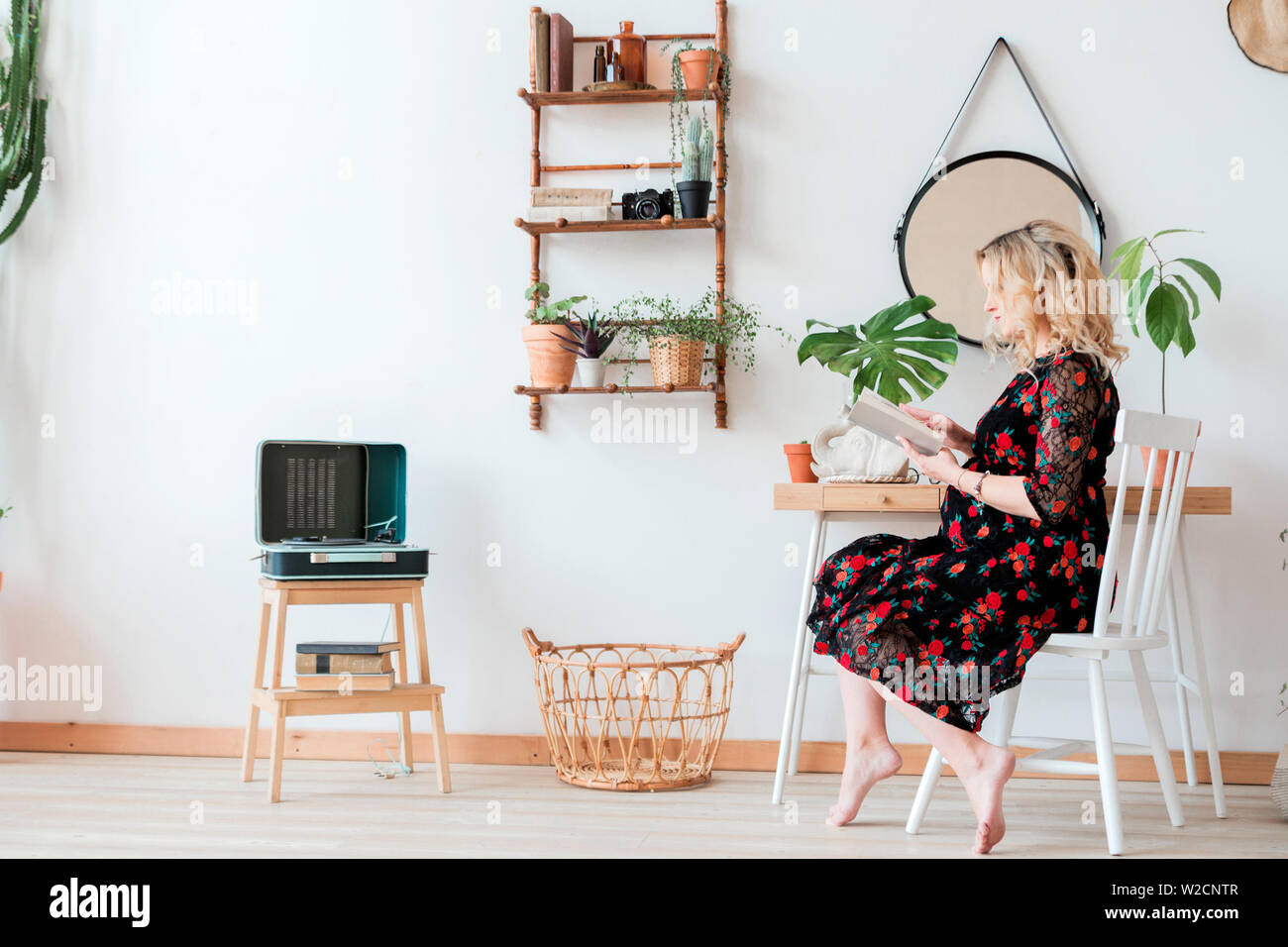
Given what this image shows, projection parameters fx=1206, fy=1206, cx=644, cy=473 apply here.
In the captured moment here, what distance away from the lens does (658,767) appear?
2.85 meters

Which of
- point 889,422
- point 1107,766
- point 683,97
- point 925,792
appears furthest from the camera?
point 683,97

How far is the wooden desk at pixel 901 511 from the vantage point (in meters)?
2.62

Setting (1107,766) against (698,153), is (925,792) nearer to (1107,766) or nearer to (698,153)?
(1107,766)

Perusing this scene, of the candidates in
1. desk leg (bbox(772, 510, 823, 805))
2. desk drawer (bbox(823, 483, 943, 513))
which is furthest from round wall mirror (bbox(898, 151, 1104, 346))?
desk leg (bbox(772, 510, 823, 805))

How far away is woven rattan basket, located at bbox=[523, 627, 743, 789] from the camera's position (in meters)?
2.80

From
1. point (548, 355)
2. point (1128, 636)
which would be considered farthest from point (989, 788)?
point (548, 355)

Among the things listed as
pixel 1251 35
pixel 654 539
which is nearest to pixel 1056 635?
pixel 654 539

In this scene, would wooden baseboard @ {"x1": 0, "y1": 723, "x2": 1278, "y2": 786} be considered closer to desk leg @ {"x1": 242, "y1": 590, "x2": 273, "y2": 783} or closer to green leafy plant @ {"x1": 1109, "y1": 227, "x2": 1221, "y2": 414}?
desk leg @ {"x1": 242, "y1": 590, "x2": 273, "y2": 783}

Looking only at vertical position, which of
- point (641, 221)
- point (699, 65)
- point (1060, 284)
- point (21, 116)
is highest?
point (699, 65)

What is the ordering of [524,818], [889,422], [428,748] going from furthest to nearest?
[428,748]
[524,818]
[889,422]

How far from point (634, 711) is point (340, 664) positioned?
0.78 m

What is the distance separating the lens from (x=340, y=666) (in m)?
2.77

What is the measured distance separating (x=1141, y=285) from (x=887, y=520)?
0.80 metres
